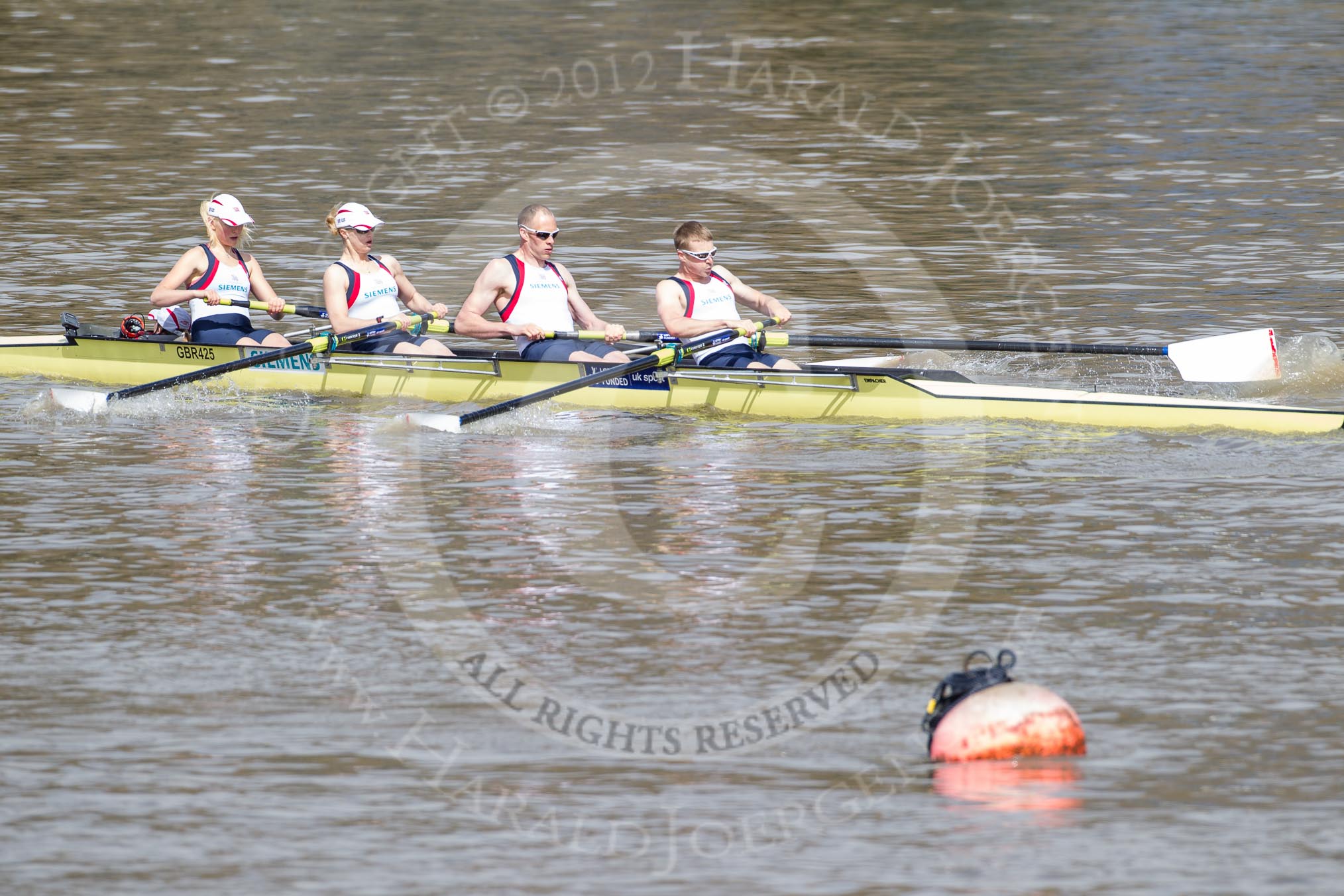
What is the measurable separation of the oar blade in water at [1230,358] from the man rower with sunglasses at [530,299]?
4.13m

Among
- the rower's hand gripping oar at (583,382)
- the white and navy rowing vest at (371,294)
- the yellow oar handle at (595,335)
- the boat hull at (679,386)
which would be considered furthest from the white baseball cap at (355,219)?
the rower's hand gripping oar at (583,382)

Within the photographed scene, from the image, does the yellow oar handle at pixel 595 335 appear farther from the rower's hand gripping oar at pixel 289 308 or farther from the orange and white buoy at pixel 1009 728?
the orange and white buoy at pixel 1009 728

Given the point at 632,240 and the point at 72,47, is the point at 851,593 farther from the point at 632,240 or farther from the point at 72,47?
the point at 72,47

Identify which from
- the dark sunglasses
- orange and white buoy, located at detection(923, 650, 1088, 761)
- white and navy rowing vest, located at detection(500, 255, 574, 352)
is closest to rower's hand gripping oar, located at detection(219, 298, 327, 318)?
white and navy rowing vest, located at detection(500, 255, 574, 352)

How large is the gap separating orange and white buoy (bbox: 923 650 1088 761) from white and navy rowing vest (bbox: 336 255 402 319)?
28.0 feet

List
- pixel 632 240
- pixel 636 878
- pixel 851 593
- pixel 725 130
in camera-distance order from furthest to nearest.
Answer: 1. pixel 725 130
2. pixel 632 240
3. pixel 851 593
4. pixel 636 878

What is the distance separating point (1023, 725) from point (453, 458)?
245 inches

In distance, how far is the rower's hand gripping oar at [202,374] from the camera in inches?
586

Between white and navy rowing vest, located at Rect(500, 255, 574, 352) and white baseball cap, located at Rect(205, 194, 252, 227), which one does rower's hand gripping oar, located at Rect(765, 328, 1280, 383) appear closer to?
white and navy rowing vest, located at Rect(500, 255, 574, 352)

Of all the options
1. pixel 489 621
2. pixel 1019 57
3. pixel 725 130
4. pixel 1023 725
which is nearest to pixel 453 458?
pixel 489 621

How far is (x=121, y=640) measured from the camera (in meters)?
9.61

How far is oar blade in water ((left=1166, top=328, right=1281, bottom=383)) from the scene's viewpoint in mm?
→ 14156

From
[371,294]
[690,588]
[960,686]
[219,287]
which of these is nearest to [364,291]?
[371,294]

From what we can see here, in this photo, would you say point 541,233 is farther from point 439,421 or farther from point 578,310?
point 439,421
